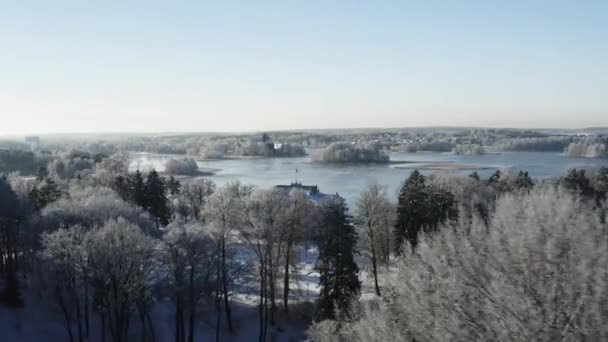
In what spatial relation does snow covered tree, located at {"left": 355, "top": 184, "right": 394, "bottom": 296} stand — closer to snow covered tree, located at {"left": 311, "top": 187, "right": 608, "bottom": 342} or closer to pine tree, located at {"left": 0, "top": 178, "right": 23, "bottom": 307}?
pine tree, located at {"left": 0, "top": 178, "right": 23, "bottom": 307}

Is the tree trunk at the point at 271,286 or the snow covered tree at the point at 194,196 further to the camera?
the snow covered tree at the point at 194,196

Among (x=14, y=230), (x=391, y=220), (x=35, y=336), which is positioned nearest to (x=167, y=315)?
(x=35, y=336)

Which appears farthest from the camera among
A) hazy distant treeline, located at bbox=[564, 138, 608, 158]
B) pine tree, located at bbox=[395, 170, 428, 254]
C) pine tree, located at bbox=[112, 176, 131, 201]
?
hazy distant treeline, located at bbox=[564, 138, 608, 158]

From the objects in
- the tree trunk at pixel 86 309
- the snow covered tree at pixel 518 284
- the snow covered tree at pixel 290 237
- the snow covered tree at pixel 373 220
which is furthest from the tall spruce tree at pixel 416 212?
the snow covered tree at pixel 518 284

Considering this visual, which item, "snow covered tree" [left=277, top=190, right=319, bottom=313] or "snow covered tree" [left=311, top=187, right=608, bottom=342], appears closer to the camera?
"snow covered tree" [left=311, top=187, right=608, bottom=342]

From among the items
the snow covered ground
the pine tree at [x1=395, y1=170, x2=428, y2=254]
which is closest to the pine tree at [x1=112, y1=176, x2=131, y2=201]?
the snow covered ground

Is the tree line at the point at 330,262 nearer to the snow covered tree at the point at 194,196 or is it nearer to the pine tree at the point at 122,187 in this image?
the pine tree at the point at 122,187

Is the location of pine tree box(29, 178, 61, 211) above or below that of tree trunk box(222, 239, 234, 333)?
above
